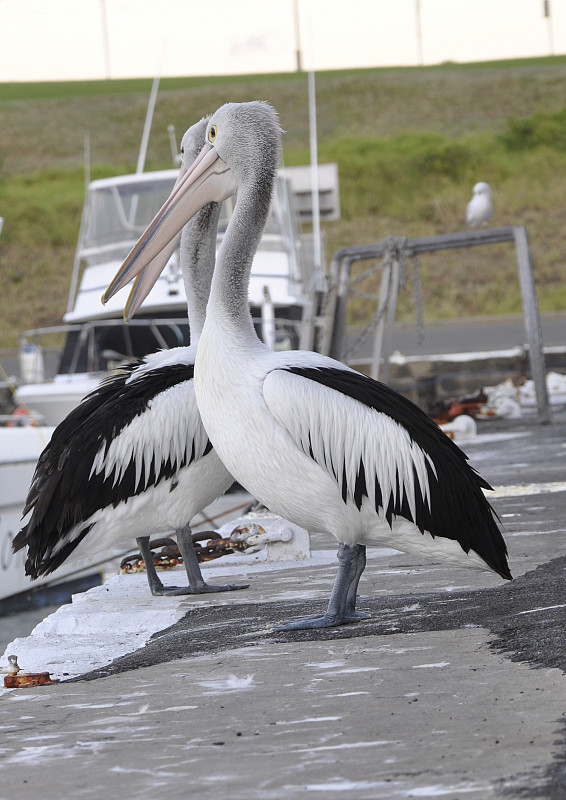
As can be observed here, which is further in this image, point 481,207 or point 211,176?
point 481,207

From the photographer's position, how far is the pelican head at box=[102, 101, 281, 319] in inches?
152

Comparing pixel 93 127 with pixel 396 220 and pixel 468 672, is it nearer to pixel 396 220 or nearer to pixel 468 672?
pixel 396 220

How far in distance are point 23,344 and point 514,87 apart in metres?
48.3

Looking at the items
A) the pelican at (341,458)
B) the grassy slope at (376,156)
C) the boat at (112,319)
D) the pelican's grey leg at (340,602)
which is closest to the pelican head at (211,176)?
the pelican at (341,458)

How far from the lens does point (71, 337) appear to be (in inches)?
460

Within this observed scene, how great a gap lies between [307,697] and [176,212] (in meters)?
2.04

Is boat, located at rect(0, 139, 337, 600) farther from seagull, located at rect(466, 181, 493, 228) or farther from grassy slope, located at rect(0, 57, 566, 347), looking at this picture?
grassy slope, located at rect(0, 57, 566, 347)

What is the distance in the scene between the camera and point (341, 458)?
3275 mm

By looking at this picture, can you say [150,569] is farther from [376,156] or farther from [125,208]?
[376,156]

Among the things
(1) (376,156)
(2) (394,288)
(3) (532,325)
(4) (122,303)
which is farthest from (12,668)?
(1) (376,156)

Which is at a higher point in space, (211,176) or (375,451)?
(211,176)

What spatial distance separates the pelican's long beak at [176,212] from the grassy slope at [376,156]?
93.9 feet

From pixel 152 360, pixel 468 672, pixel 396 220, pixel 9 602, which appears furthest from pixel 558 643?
pixel 396 220

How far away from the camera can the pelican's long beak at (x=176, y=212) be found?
3967 millimetres
